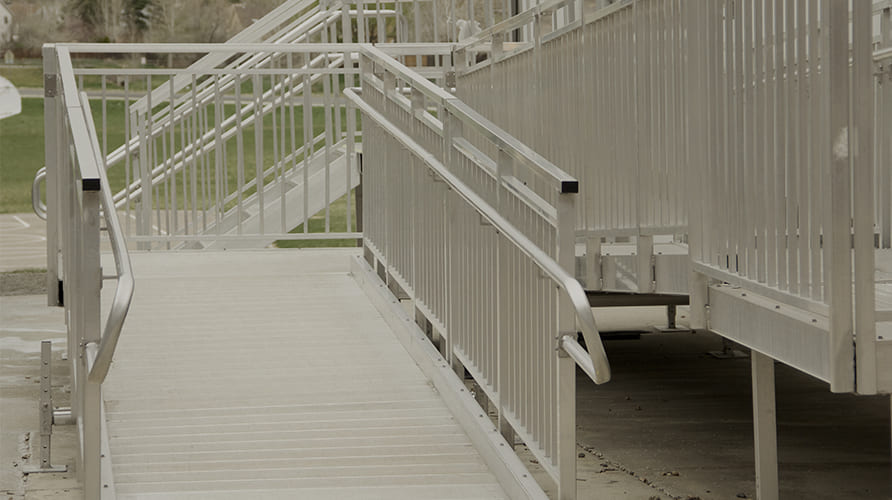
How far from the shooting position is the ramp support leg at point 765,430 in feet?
17.0

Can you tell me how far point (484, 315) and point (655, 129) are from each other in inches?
40.2

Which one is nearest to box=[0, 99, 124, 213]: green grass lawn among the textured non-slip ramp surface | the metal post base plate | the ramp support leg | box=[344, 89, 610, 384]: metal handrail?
the textured non-slip ramp surface

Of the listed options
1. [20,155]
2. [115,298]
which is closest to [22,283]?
[115,298]

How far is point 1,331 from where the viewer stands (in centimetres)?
1070

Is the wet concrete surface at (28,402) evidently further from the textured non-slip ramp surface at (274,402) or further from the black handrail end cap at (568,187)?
the black handrail end cap at (568,187)

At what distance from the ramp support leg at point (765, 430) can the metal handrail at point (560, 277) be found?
3.44 ft

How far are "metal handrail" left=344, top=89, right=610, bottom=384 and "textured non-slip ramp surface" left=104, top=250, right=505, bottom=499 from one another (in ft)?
3.14

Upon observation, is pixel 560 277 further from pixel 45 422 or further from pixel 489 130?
pixel 45 422

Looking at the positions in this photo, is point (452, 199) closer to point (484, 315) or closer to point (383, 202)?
point (484, 315)

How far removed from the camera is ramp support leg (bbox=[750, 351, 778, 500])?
5.19m

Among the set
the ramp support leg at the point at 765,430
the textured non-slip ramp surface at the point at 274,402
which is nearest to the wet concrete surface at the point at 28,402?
the textured non-slip ramp surface at the point at 274,402

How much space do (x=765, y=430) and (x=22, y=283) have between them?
35.9 ft

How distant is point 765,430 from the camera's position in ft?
17.0

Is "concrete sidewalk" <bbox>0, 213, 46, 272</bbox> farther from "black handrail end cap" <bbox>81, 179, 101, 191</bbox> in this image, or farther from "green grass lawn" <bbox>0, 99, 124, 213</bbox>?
"black handrail end cap" <bbox>81, 179, 101, 191</bbox>
